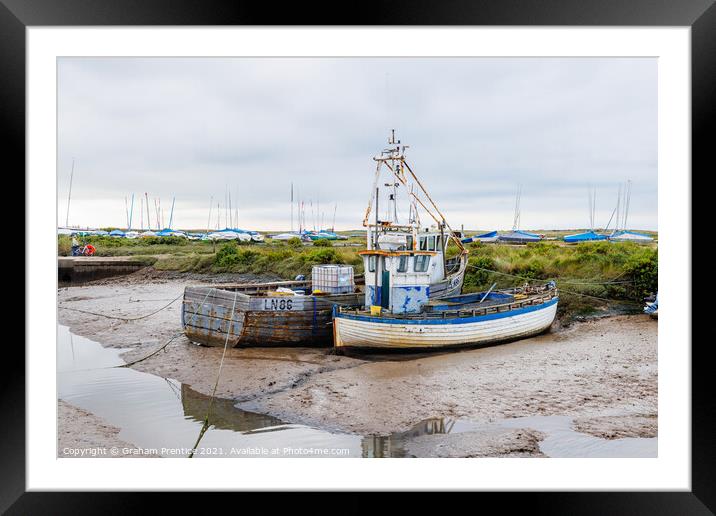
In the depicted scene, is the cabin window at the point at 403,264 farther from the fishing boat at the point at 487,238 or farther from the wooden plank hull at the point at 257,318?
the fishing boat at the point at 487,238

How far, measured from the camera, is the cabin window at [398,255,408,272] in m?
11.2

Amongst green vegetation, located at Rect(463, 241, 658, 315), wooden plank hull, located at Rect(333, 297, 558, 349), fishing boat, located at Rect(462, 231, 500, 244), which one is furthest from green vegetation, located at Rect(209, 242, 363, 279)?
wooden plank hull, located at Rect(333, 297, 558, 349)

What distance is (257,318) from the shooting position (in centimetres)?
1119

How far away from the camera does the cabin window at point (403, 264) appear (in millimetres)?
11153

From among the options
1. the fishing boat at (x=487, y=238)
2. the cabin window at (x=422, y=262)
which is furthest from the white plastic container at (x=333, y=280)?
the fishing boat at (x=487, y=238)

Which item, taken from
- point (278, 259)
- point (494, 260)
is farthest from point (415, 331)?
point (278, 259)

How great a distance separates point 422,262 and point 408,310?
1194mm
